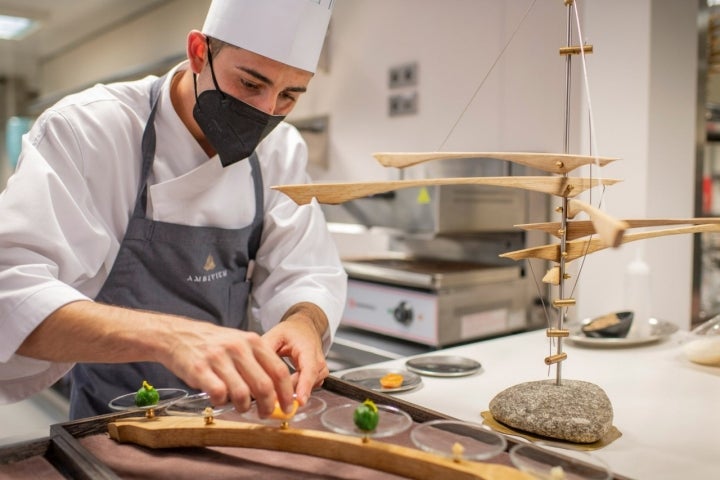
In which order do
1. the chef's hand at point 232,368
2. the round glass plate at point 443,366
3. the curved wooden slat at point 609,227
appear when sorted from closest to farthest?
the curved wooden slat at point 609,227, the chef's hand at point 232,368, the round glass plate at point 443,366

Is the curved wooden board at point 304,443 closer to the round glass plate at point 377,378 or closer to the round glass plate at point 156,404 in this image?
the round glass plate at point 156,404

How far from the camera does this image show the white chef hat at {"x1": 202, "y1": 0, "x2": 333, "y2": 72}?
4.44 feet

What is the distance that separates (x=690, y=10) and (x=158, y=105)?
219cm

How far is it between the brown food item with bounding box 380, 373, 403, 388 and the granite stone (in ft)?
0.87

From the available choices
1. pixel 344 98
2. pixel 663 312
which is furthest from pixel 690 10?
pixel 344 98

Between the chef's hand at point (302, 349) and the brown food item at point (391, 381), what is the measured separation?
0.63 feet

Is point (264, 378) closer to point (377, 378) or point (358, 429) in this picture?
point (358, 429)

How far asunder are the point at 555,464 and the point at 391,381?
0.63 meters

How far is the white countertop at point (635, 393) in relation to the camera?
1.02 meters

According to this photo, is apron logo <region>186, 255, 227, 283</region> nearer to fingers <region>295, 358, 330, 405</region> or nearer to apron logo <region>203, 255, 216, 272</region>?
apron logo <region>203, 255, 216, 272</region>

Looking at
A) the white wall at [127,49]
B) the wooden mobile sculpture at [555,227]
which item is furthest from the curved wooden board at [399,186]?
the white wall at [127,49]

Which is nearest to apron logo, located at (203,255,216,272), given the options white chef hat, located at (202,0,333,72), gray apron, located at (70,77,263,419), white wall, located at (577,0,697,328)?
gray apron, located at (70,77,263,419)

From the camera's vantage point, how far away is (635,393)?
1.38 metres

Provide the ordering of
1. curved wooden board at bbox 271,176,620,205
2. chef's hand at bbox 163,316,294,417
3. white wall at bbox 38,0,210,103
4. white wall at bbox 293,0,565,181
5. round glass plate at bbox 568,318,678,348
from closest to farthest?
chef's hand at bbox 163,316,294,417, curved wooden board at bbox 271,176,620,205, round glass plate at bbox 568,318,678,348, white wall at bbox 293,0,565,181, white wall at bbox 38,0,210,103
